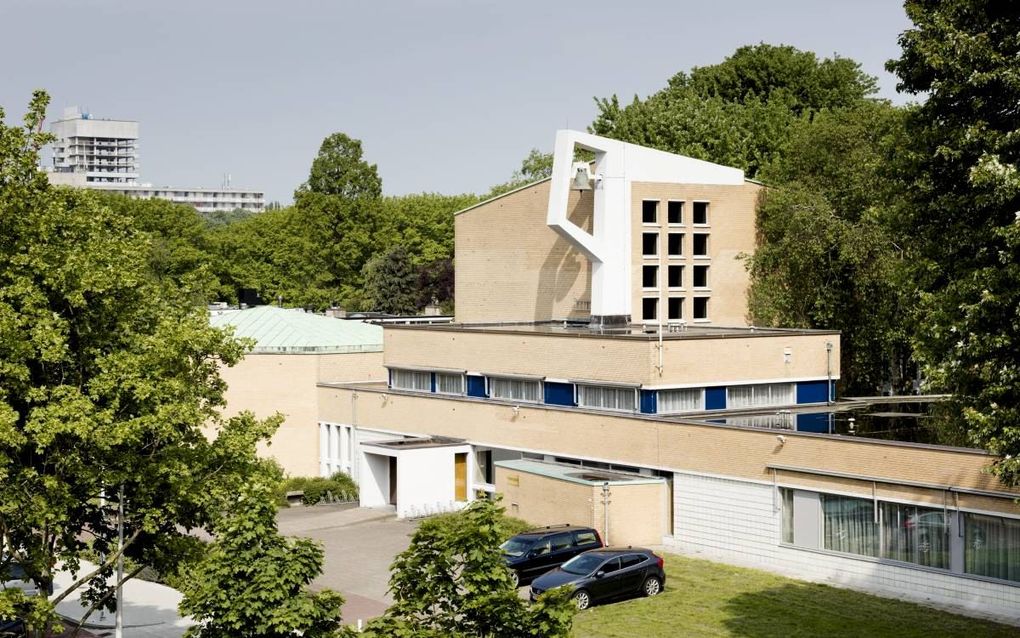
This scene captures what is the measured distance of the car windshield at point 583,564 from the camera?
3312 cm

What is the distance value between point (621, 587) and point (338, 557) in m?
10.7

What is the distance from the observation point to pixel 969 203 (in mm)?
25250

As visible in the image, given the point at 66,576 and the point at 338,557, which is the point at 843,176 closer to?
the point at 338,557

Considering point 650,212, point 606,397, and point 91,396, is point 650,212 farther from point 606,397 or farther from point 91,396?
point 91,396

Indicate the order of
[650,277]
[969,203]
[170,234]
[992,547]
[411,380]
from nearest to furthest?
[969,203] → [992,547] → [411,380] → [650,277] → [170,234]

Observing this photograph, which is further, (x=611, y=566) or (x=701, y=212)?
(x=701, y=212)

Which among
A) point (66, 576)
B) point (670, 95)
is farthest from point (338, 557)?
point (670, 95)

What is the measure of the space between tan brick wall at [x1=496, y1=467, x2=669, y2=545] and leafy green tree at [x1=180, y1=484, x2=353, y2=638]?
17206 millimetres

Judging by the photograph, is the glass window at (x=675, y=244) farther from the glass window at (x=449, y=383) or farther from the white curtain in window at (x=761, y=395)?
the white curtain in window at (x=761, y=395)

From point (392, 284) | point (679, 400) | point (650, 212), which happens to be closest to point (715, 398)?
point (679, 400)

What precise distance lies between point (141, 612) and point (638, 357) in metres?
16.8

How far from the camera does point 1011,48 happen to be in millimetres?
A: 24422

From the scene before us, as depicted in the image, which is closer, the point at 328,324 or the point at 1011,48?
the point at 1011,48

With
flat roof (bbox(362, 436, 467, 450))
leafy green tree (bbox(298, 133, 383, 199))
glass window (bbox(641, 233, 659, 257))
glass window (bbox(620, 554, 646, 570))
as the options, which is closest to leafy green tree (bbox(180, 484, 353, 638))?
glass window (bbox(620, 554, 646, 570))
